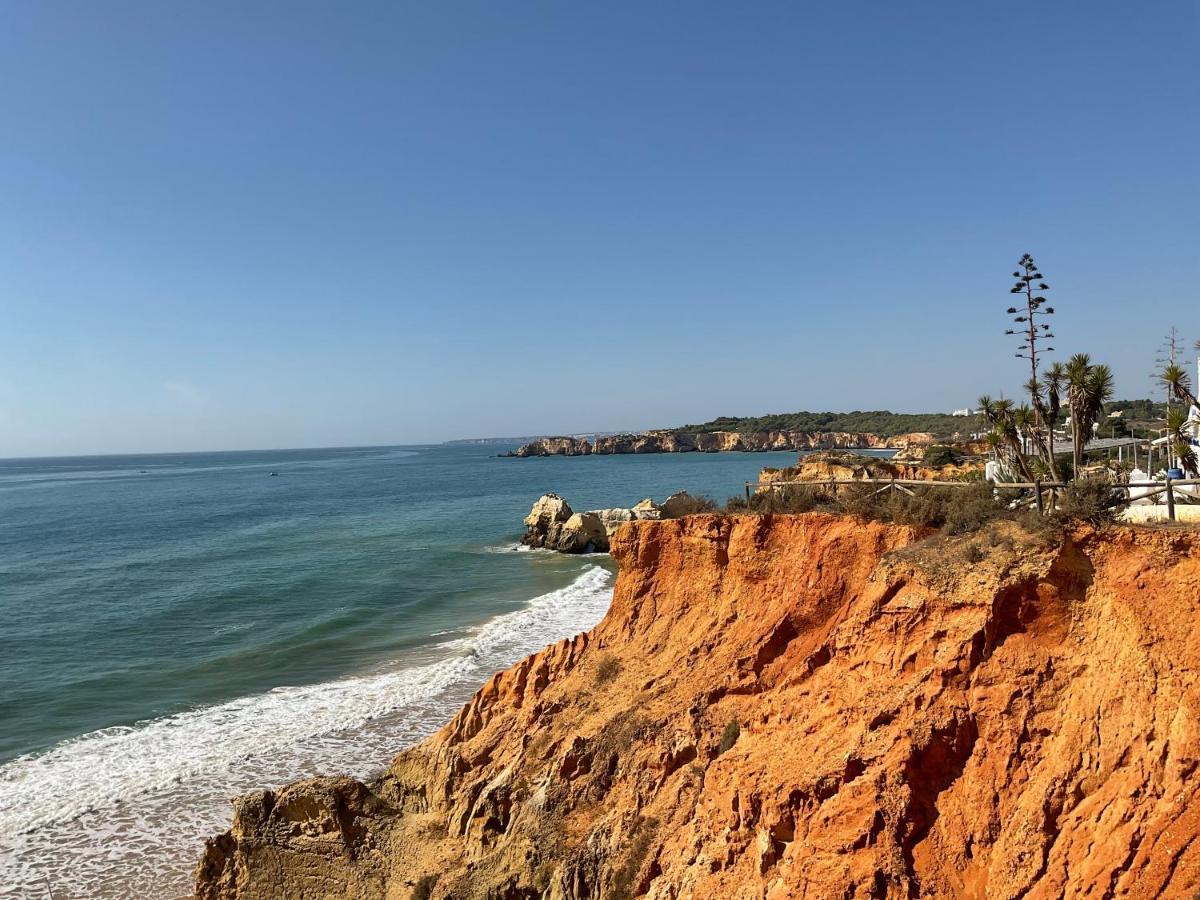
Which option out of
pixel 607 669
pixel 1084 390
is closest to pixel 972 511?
pixel 607 669

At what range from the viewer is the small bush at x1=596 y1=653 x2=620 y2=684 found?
12.6 metres

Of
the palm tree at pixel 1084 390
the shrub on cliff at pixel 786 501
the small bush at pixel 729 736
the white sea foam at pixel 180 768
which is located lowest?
the white sea foam at pixel 180 768

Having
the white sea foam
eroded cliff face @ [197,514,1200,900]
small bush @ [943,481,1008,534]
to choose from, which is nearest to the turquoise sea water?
the white sea foam

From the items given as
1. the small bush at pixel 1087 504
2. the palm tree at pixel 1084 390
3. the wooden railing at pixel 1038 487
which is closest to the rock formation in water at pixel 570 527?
the palm tree at pixel 1084 390

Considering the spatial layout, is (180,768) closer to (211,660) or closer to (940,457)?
(211,660)

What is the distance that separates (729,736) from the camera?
33.1 feet

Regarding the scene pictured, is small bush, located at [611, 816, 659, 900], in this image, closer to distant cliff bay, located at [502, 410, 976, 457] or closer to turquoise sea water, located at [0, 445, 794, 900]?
turquoise sea water, located at [0, 445, 794, 900]

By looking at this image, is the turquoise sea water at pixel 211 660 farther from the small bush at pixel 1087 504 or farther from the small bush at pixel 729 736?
the small bush at pixel 1087 504

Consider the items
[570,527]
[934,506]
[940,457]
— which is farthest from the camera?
[940,457]

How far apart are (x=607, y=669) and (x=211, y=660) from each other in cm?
1878

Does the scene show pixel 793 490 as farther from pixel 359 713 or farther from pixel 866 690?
pixel 359 713

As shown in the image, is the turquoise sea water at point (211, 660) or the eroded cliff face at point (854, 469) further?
the eroded cliff face at point (854, 469)

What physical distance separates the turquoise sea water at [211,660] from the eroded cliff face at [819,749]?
16.4ft

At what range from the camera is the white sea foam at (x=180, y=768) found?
540 inches
